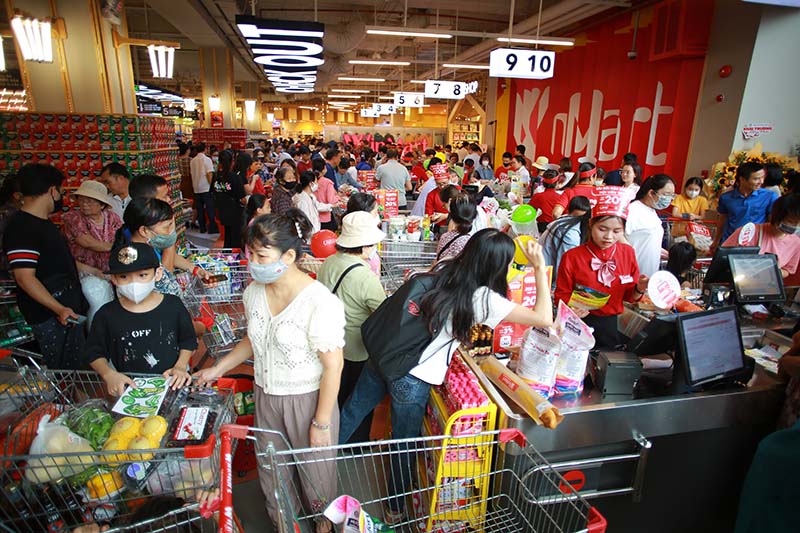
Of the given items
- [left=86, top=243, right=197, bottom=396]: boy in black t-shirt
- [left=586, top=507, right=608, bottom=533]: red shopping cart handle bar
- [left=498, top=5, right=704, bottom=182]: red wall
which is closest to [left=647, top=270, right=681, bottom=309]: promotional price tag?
[left=586, top=507, right=608, bottom=533]: red shopping cart handle bar

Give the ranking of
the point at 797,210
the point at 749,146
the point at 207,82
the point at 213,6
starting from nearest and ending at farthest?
the point at 797,210
the point at 749,146
the point at 213,6
the point at 207,82

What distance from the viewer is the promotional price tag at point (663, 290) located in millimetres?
2828

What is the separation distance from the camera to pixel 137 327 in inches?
97.2

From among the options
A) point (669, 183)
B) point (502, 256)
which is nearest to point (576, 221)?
point (669, 183)

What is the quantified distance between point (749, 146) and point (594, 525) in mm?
9146

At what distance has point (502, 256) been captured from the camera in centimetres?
220

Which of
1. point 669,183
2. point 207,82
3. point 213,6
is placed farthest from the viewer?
point 207,82

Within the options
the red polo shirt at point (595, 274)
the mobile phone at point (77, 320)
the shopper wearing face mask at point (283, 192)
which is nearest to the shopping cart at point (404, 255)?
the red polo shirt at point (595, 274)

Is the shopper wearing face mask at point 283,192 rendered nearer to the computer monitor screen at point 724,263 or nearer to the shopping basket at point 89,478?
the shopping basket at point 89,478

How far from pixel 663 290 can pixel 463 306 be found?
1487mm

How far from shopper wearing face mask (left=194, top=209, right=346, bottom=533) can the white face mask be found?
0.54 m

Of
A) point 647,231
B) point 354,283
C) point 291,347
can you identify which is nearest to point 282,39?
point 354,283

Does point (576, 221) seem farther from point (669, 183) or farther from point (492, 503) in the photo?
point (492, 503)

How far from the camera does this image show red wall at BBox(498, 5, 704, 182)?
384 inches
